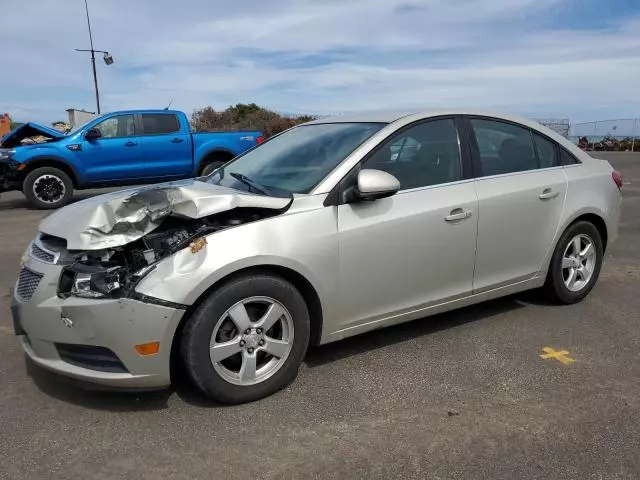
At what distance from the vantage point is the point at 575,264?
457cm

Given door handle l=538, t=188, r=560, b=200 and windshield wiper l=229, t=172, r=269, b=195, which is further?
door handle l=538, t=188, r=560, b=200

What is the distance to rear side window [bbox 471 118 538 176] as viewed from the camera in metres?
4.03

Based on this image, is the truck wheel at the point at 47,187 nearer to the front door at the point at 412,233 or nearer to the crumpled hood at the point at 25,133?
the crumpled hood at the point at 25,133

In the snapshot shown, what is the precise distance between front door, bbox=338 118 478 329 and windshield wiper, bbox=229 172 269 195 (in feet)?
1.75

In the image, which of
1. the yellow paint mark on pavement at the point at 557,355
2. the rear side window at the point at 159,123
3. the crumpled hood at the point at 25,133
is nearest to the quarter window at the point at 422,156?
the yellow paint mark on pavement at the point at 557,355

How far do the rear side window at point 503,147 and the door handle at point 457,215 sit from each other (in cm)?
41

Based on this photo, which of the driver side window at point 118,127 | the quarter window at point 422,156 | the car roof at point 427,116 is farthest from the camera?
the driver side window at point 118,127

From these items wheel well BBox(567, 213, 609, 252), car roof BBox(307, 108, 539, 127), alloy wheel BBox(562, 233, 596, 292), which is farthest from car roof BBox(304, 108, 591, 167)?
alloy wheel BBox(562, 233, 596, 292)

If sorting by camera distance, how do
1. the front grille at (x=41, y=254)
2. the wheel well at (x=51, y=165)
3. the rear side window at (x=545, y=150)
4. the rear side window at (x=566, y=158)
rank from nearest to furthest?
the front grille at (x=41, y=254), the rear side window at (x=545, y=150), the rear side window at (x=566, y=158), the wheel well at (x=51, y=165)

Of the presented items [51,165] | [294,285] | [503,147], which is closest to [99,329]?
[294,285]

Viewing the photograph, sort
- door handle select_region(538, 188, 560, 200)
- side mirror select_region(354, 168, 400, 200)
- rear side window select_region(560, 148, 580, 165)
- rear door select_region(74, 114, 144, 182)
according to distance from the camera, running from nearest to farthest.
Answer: side mirror select_region(354, 168, 400, 200) → door handle select_region(538, 188, 560, 200) → rear side window select_region(560, 148, 580, 165) → rear door select_region(74, 114, 144, 182)

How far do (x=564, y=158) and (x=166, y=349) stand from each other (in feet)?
11.1

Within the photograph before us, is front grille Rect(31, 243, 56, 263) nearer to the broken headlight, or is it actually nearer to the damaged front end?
the damaged front end

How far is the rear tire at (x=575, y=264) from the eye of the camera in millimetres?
4434
